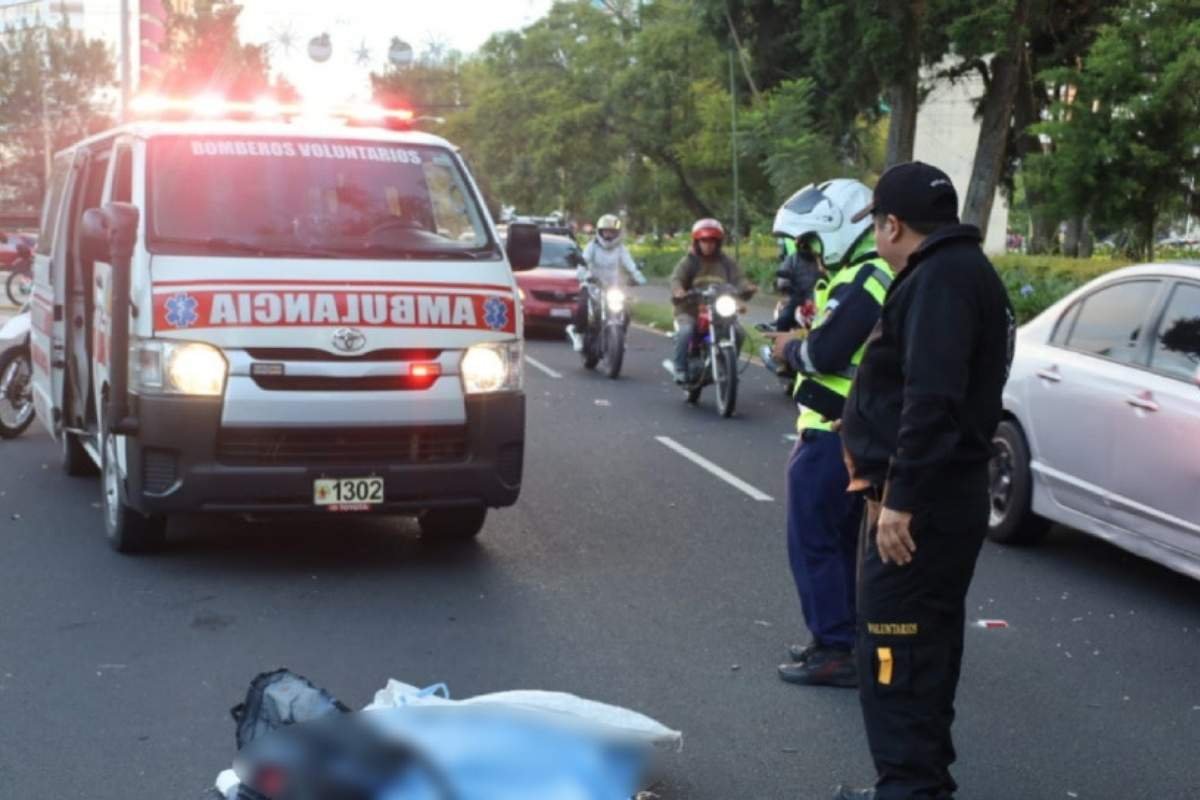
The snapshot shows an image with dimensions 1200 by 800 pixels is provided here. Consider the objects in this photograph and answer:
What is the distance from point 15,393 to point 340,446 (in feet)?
18.4

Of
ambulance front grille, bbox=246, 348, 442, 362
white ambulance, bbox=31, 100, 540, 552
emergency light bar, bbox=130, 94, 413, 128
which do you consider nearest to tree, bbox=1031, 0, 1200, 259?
emergency light bar, bbox=130, 94, 413, 128

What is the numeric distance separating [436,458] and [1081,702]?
10.5ft

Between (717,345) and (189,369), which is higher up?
(189,369)

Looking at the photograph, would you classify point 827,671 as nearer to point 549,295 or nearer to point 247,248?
point 247,248

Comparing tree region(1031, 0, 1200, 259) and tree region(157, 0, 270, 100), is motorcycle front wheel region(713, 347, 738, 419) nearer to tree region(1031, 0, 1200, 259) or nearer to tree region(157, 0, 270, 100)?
tree region(1031, 0, 1200, 259)

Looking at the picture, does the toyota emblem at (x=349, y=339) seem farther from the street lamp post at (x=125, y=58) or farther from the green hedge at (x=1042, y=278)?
the street lamp post at (x=125, y=58)

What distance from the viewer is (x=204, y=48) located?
73750mm

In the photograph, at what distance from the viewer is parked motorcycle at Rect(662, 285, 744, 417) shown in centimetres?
1491

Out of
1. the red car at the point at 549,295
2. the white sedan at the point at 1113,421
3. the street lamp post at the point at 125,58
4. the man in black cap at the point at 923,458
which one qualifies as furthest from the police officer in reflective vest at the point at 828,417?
the street lamp post at the point at 125,58

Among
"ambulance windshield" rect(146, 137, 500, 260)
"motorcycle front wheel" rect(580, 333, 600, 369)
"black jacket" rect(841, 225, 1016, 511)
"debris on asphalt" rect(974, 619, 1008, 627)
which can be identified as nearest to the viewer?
"black jacket" rect(841, 225, 1016, 511)

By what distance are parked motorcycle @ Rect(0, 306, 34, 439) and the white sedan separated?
23.6ft

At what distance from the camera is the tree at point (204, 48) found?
6819cm

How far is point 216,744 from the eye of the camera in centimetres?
545

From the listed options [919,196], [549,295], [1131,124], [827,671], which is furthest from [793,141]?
[919,196]
